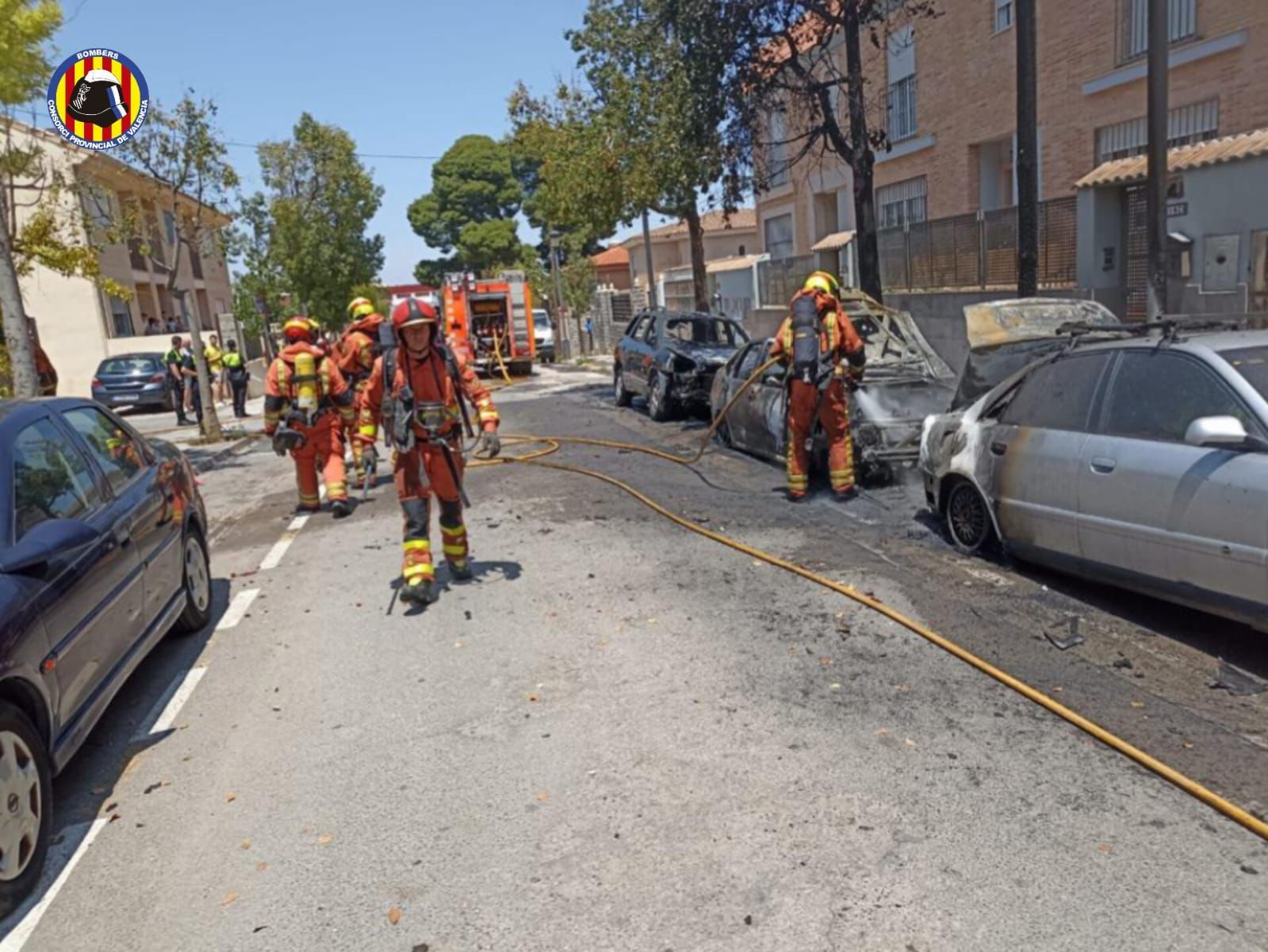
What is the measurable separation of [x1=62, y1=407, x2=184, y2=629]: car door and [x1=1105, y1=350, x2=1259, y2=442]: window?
5132 millimetres

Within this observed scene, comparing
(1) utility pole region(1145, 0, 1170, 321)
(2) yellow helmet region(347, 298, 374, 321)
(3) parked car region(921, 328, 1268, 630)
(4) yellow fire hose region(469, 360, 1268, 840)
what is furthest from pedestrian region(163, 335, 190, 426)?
(3) parked car region(921, 328, 1268, 630)

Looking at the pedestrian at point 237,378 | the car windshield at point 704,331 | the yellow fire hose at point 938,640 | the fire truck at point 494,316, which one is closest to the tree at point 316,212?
the fire truck at point 494,316

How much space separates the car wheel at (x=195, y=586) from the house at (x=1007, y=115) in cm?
1137

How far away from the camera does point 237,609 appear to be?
6.85 m

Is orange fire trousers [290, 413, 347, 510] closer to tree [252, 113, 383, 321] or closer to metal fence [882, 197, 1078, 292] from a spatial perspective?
metal fence [882, 197, 1078, 292]

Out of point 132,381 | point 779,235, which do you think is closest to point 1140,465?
point 132,381

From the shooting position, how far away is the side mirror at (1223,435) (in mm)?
4535

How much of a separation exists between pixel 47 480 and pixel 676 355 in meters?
11.1

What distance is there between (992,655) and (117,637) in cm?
415

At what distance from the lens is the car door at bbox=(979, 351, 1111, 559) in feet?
Answer: 18.9

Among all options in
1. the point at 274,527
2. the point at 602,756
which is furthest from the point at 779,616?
the point at 274,527

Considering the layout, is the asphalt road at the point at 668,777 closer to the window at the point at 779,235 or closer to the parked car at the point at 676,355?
the parked car at the point at 676,355

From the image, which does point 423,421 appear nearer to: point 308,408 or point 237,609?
point 237,609

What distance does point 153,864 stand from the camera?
11.9 ft
